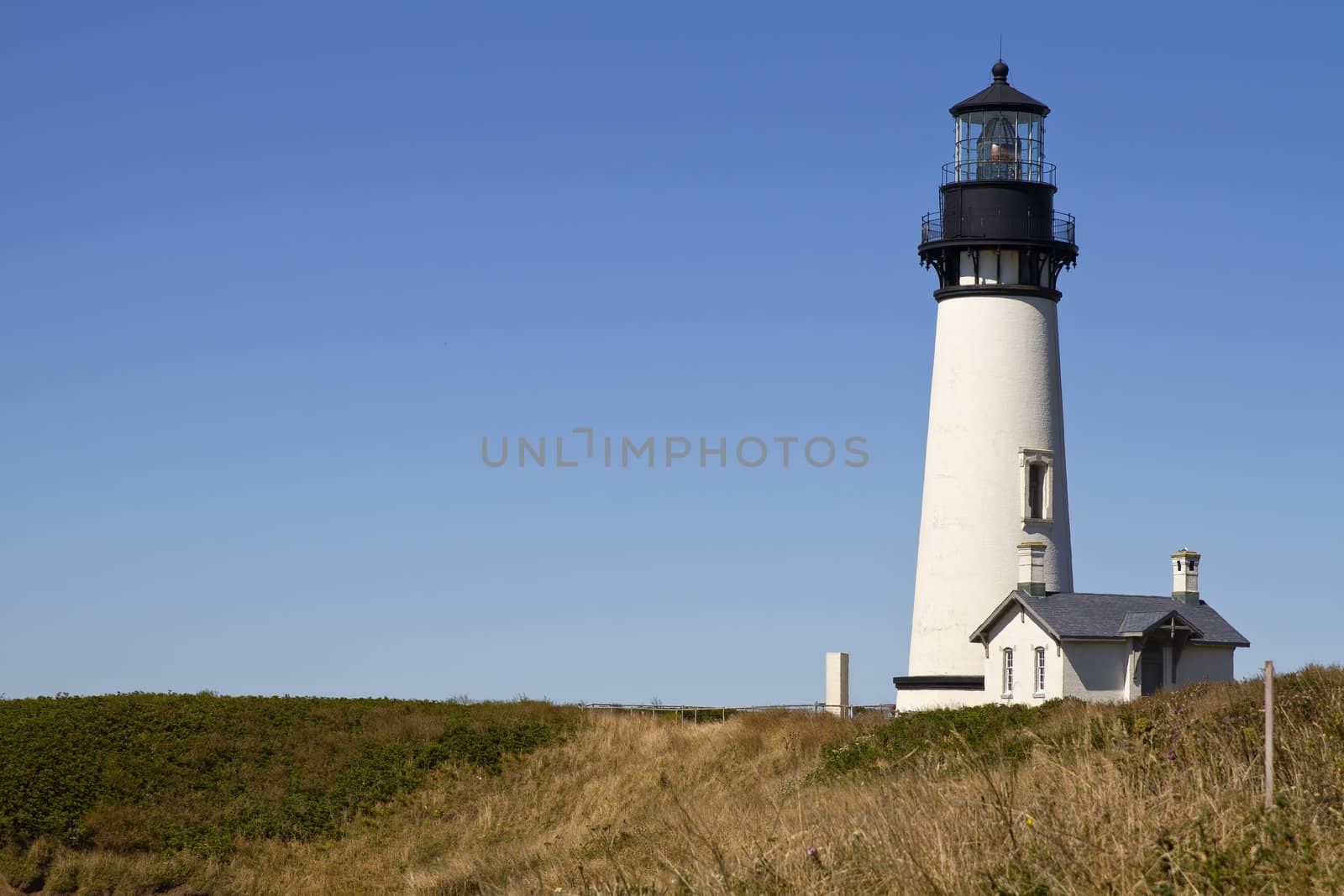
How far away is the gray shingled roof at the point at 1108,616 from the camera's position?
33750mm

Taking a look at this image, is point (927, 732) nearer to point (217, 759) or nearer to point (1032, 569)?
point (1032, 569)

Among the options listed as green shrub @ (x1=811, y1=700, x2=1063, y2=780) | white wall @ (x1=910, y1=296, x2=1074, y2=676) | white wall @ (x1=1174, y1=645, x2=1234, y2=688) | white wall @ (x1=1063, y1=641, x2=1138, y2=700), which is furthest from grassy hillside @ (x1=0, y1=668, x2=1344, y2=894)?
white wall @ (x1=1174, y1=645, x2=1234, y2=688)

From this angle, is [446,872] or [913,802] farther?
[446,872]

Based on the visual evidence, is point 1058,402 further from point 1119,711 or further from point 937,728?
point 1119,711

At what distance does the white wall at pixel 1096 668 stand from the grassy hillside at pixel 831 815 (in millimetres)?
1833

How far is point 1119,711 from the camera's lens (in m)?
23.5

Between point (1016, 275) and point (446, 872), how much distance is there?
66.3ft

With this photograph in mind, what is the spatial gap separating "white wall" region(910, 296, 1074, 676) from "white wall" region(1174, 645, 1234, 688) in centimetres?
327

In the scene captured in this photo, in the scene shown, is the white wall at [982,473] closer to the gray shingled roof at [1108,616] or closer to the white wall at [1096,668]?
the gray shingled roof at [1108,616]

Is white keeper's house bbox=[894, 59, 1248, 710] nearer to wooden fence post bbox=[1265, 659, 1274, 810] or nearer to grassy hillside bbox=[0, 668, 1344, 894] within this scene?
grassy hillside bbox=[0, 668, 1344, 894]

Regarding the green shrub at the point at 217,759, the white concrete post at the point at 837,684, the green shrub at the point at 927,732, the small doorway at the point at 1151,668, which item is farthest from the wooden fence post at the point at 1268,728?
the white concrete post at the point at 837,684

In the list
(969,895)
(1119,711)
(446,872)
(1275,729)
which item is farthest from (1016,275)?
(969,895)

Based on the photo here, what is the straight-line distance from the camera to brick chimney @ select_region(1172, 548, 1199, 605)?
119 ft

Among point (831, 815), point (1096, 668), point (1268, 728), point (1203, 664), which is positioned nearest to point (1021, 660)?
point (1096, 668)
